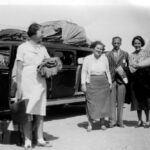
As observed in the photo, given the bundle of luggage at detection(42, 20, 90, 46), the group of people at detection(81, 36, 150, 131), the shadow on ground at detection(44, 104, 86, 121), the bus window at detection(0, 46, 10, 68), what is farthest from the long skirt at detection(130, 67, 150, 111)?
the bus window at detection(0, 46, 10, 68)

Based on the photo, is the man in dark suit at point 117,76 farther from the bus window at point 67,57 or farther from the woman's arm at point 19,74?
the woman's arm at point 19,74

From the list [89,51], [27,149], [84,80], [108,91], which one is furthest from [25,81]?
[89,51]

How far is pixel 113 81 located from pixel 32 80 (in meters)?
2.67

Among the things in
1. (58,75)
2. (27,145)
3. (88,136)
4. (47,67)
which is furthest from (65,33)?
Result: (27,145)

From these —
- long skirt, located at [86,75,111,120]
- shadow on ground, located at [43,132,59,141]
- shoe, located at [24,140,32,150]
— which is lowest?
shadow on ground, located at [43,132,59,141]

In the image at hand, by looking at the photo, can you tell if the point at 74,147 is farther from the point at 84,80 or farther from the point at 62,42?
the point at 62,42

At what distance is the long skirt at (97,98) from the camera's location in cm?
729

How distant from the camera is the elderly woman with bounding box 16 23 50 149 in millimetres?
5477

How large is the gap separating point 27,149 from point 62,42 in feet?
13.6

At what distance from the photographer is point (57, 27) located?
9172 mm

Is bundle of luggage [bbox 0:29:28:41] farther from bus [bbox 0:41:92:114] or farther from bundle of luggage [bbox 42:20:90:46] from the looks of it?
bundle of luggage [bbox 42:20:90:46]

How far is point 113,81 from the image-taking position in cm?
768

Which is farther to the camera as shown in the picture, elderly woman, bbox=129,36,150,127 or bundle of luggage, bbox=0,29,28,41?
bundle of luggage, bbox=0,29,28,41

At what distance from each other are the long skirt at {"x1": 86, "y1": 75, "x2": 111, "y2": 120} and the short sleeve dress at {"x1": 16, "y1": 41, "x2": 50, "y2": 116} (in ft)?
→ 6.22
